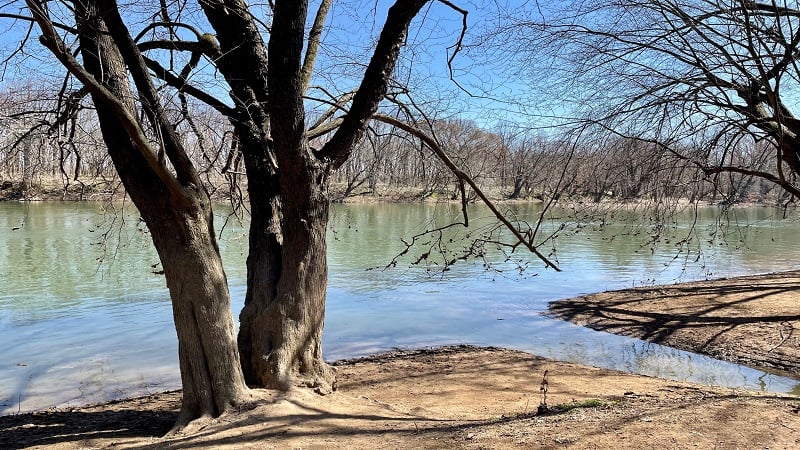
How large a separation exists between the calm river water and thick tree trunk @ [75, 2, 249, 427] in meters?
1.18

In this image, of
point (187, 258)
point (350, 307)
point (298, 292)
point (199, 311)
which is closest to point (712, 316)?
point (350, 307)

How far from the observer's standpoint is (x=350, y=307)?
12.3 metres

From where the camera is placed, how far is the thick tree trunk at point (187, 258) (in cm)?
454

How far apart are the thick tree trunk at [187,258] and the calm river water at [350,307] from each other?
118 centimetres

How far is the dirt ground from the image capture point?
3.69 meters

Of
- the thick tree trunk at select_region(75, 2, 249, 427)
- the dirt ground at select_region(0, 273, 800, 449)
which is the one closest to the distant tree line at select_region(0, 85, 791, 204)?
the thick tree trunk at select_region(75, 2, 249, 427)

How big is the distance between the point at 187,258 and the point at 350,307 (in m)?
7.79

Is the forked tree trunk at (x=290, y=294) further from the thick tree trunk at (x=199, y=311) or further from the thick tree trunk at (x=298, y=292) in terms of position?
the thick tree trunk at (x=199, y=311)

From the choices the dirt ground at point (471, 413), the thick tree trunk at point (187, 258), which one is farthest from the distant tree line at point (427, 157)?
the dirt ground at point (471, 413)

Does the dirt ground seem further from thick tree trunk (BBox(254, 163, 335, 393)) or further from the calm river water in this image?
the calm river water

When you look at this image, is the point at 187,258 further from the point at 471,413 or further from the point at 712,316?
the point at 712,316

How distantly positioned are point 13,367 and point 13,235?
48.3ft

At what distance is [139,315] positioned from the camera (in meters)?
11.4

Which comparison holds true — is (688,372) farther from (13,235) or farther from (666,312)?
(13,235)
